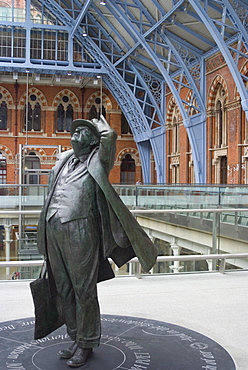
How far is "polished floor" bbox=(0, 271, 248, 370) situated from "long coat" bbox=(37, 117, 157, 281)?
977 millimetres

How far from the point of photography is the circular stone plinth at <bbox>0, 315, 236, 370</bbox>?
275 cm

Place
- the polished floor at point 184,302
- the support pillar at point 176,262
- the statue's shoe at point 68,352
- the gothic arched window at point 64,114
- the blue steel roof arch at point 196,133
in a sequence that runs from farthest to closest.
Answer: the gothic arched window at point 64,114, the blue steel roof arch at point 196,133, the support pillar at point 176,262, the polished floor at point 184,302, the statue's shoe at point 68,352

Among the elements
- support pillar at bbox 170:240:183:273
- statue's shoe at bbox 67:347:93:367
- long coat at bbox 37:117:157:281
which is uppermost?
long coat at bbox 37:117:157:281

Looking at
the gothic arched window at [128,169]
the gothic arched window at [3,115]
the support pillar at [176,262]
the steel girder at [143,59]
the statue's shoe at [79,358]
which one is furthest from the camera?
the gothic arched window at [128,169]

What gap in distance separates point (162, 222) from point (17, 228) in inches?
89.6

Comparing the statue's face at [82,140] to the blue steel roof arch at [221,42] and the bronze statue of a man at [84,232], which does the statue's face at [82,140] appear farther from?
the blue steel roof arch at [221,42]

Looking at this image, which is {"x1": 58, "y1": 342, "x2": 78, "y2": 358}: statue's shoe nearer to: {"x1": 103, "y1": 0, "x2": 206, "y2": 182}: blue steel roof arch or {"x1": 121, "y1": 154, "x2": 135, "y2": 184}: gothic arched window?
{"x1": 103, "y1": 0, "x2": 206, "y2": 182}: blue steel roof arch

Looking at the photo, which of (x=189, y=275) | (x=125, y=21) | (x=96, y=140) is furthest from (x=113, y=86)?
(x=96, y=140)

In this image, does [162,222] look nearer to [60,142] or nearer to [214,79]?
[214,79]

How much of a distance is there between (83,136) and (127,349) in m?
1.46

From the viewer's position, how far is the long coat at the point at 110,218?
2.76m

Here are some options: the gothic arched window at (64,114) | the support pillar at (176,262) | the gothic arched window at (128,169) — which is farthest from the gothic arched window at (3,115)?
the support pillar at (176,262)

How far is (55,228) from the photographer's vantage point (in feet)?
9.07

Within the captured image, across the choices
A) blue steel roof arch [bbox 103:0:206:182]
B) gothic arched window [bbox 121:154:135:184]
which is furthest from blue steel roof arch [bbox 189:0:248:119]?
gothic arched window [bbox 121:154:135:184]
